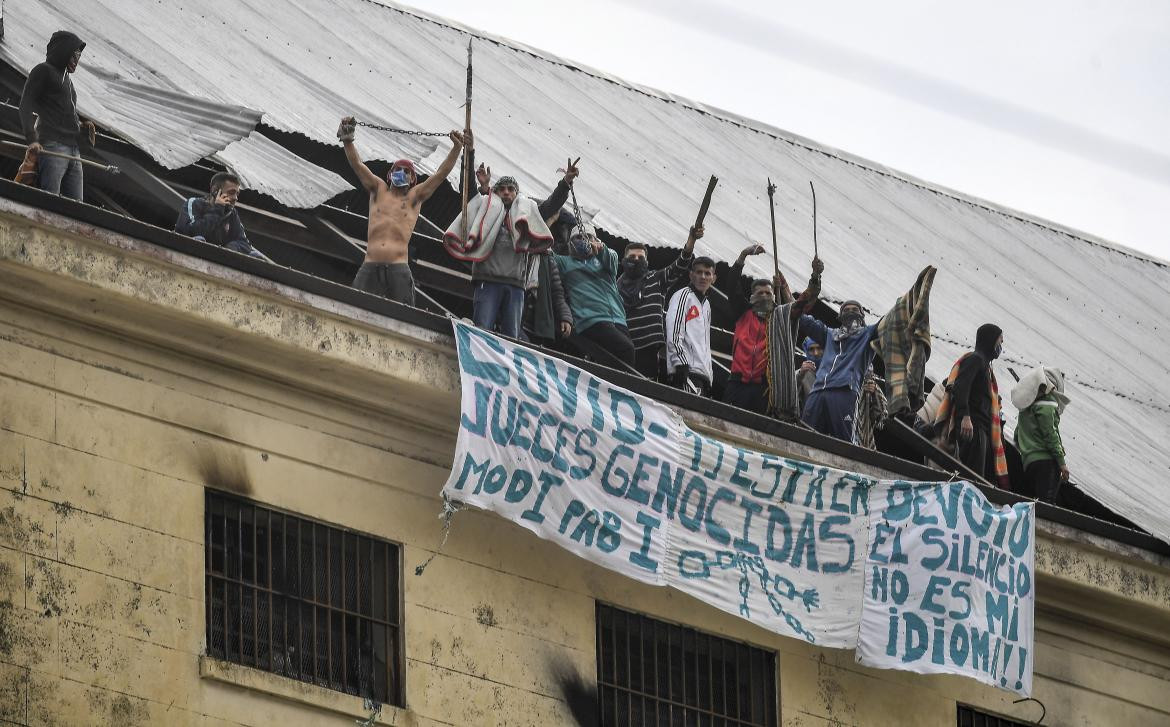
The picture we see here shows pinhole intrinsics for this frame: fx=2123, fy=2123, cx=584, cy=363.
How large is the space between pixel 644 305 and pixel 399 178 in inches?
105

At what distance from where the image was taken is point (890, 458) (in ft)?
59.8

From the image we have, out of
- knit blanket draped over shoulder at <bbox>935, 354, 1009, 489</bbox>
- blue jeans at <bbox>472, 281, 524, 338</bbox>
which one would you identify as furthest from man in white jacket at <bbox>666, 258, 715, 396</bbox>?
knit blanket draped over shoulder at <bbox>935, 354, 1009, 489</bbox>

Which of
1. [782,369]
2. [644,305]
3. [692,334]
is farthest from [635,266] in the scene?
[782,369]

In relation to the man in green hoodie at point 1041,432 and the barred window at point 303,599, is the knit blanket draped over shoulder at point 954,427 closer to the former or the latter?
the man in green hoodie at point 1041,432

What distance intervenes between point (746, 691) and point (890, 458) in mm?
2465

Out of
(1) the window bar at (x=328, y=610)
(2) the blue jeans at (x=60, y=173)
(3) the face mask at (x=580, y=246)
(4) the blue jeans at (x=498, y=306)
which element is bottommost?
(1) the window bar at (x=328, y=610)

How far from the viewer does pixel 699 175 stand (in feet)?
81.6

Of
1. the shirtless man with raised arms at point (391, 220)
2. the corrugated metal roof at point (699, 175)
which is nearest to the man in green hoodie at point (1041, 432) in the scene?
the corrugated metal roof at point (699, 175)

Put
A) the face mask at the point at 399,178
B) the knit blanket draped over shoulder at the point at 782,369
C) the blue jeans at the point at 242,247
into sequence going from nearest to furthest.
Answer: the blue jeans at the point at 242,247
the face mask at the point at 399,178
the knit blanket draped over shoulder at the point at 782,369

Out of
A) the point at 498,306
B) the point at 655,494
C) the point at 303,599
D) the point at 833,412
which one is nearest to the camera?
the point at 303,599

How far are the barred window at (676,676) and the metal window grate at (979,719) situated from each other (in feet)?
6.68

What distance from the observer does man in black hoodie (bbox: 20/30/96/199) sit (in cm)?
1566

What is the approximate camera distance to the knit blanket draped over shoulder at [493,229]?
17078 millimetres

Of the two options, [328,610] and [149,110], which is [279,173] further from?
[328,610]
